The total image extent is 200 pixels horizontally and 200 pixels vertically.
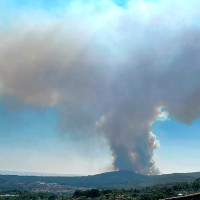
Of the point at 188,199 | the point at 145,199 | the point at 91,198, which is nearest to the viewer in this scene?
the point at 188,199

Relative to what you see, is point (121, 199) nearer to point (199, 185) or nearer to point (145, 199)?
point (145, 199)

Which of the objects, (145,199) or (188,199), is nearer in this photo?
(188,199)

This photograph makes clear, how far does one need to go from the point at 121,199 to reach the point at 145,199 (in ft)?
42.3

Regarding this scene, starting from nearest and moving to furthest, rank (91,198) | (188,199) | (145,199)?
(188,199) → (145,199) → (91,198)

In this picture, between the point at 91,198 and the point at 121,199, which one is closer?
the point at 121,199

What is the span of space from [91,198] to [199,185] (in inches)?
2843

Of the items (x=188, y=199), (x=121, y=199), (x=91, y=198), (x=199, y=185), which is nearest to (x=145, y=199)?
(x=121, y=199)

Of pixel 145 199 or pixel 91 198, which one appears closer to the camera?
pixel 145 199

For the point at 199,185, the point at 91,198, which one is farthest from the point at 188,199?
the point at 199,185

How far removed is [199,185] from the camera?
19450cm

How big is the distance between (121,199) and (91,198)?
3713cm

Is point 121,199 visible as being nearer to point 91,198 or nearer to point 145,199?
point 145,199

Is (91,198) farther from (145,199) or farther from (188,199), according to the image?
(188,199)

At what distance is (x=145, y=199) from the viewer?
151625mm
